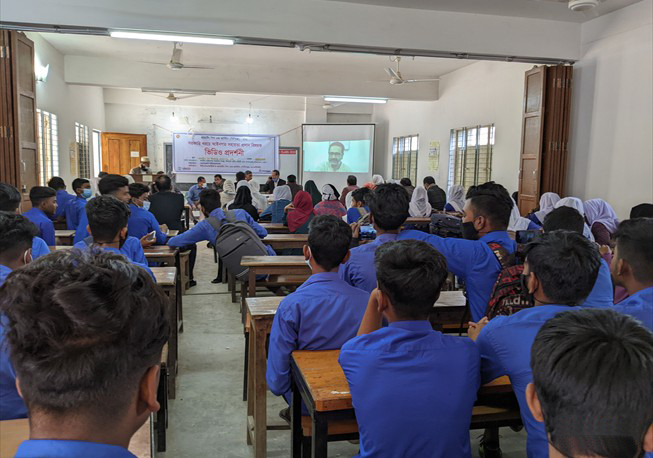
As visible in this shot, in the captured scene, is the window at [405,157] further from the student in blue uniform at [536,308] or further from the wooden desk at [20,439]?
the wooden desk at [20,439]

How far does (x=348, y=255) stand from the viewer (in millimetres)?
2291

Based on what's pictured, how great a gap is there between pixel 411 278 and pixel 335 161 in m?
12.9

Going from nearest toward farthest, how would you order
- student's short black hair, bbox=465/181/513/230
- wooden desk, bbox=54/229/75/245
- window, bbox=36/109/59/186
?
student's short black hair, bbox=465/181/513/230, wooden desk, bbox=54/229/75/245, window, bbox=36/109/59/186

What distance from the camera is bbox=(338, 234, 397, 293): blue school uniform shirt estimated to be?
2.74 meters

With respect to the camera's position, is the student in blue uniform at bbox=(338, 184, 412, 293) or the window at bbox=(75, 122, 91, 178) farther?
the window at bbox=(75, 122, 91, 178)

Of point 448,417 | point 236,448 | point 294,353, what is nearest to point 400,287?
point 448,417

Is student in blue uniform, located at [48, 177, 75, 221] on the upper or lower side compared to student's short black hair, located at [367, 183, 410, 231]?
lower

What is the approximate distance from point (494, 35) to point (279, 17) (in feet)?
8.84

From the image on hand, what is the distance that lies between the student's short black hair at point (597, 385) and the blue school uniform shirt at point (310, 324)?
3.90 feet

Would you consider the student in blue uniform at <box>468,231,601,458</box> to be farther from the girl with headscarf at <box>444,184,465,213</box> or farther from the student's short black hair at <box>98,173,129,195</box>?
the girl with headscarf at <box>444,184,465,213</box>

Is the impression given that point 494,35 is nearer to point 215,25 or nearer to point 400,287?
point 215,25

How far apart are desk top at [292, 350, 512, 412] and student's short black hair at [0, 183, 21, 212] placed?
8.69 feet

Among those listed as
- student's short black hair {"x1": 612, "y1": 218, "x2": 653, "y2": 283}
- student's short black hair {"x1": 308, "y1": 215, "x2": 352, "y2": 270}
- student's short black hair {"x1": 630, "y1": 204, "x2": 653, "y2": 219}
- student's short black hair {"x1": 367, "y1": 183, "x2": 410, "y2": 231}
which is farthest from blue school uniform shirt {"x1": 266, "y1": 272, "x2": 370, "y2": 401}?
student's short black hair {"x1": 630, "y1": 204, "x2": 653, "y2": 219}

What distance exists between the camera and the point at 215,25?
5.52 metres
